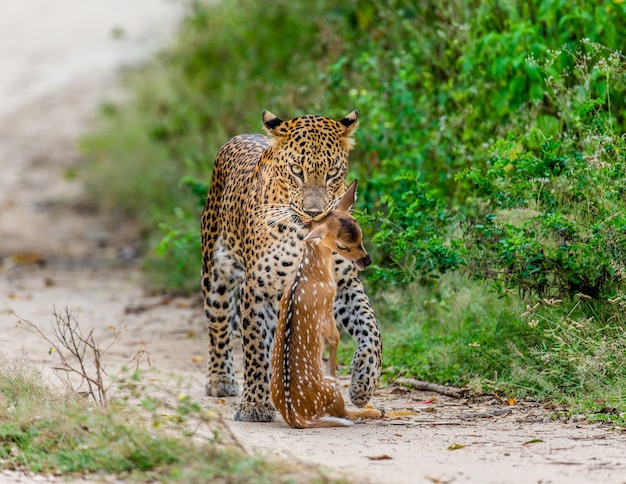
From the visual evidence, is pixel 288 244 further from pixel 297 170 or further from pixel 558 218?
pixel 558 218

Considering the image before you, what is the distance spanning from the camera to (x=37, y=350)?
874cm

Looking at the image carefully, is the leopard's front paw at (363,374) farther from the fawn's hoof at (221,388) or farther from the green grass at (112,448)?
the fawn's hoof at (221,388)

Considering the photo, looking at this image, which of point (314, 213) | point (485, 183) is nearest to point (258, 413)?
point (314, 213)

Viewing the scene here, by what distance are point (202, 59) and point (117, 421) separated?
1039 cm

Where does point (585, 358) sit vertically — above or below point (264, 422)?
above

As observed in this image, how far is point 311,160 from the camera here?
22.2ft

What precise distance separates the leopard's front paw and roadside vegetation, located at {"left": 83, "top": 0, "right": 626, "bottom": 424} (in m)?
0.92

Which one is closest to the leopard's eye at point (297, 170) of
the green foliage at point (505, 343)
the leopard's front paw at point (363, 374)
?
the leopard's front paw at point (363, 374)

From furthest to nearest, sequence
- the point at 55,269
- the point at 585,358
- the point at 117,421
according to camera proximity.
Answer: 1. the point at 55,269
2. the point at 585,358
3. the point at 117,421

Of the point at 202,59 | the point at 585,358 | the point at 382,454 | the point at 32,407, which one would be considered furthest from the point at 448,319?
the point at 202,59

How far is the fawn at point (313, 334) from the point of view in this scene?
622cm

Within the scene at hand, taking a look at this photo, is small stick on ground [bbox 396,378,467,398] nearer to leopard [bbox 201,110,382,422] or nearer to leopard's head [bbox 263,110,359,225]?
leopard [bbox 201,110,382,422]

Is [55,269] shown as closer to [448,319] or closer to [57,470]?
[448,319]

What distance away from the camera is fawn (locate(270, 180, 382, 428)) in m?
6.22
